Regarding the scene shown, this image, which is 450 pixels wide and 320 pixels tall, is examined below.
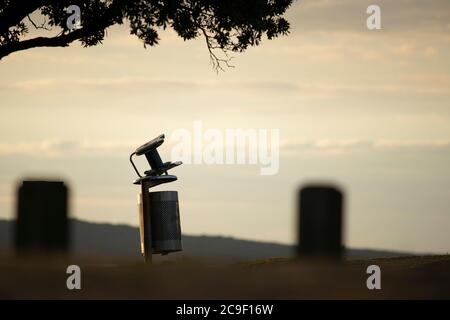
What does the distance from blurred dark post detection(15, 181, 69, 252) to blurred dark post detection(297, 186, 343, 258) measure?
176 inches

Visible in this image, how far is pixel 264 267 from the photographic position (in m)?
15.1

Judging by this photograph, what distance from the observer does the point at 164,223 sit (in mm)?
15297

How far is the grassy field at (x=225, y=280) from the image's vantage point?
12016mm

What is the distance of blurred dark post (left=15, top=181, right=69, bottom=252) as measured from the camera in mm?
14836

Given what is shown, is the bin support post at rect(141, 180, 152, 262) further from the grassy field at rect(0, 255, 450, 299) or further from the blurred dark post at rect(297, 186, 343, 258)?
the blurred dark post at rect(297, 186, 343, 258)

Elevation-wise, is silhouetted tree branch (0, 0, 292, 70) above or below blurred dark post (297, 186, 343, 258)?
above

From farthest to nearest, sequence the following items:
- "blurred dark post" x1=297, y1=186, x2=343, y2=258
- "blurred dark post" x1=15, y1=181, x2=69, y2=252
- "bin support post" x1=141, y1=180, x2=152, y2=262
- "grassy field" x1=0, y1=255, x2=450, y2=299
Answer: "bin support post" x1=141, y1=180, x2=152, y2=262 < "blurred dark post" x1=15, y1=181, x2=69, y2=252 < "blurred dark post" x1=297, y1=186, x2=343, y2=258 < "grassy field" x1=0, y1=255, x2=450, y2=299

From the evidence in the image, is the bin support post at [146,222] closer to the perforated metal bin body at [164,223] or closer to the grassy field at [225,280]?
the perforated metal bin body at [164,223]

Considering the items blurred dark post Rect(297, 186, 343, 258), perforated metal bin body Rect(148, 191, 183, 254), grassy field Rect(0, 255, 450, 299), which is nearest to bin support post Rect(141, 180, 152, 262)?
perforated metal bin body Rect(148, 191, 183, 254)

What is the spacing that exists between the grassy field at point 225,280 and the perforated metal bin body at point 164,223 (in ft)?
1.55
